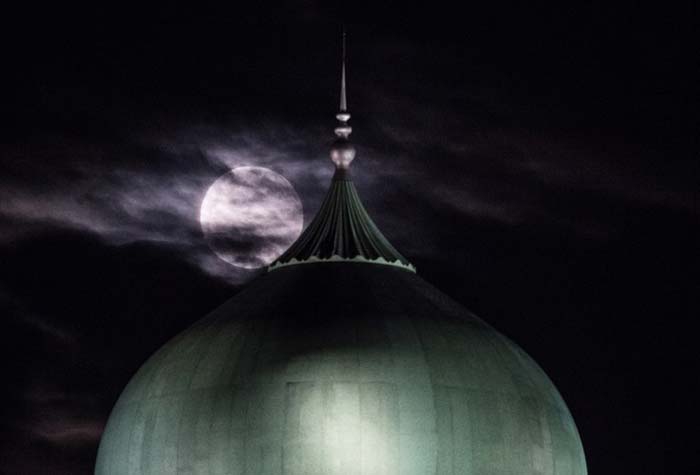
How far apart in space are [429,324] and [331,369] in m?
5.14

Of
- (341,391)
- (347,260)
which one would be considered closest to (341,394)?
(341,391)

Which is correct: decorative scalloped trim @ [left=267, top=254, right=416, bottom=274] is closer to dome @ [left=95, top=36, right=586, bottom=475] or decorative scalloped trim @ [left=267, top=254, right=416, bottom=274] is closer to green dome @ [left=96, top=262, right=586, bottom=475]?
dome @ [left=95, top=36, right=586, bottom=475]

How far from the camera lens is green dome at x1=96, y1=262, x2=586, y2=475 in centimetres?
7806

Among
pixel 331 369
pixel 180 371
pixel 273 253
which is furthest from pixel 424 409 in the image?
pixel 273 253

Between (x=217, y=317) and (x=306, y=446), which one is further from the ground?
(x=217, y=317)

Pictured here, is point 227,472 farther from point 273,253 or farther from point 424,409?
point 273,253

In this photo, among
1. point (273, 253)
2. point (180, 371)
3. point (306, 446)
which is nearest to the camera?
point (306, 446)

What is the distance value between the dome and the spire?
173 mm

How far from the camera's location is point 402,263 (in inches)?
3452

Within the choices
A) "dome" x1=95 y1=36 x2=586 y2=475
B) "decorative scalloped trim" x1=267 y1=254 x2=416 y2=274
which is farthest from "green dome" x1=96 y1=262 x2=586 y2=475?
"decorative scalloped trim" x1=267 y1=254 x2=416 y2=274

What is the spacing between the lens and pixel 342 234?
8806 centimetres

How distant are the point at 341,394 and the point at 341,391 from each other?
119 millimetres

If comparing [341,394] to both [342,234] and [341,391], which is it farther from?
[342,234]

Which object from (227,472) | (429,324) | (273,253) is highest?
(273,253)
